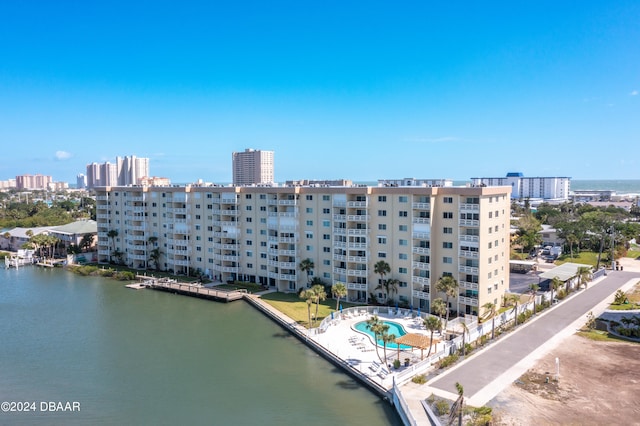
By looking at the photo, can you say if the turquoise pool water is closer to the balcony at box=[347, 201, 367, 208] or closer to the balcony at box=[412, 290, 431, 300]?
the balcony at box=[412, 290, 431, 300]

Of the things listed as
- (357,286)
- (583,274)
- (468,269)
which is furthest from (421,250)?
(583,274)

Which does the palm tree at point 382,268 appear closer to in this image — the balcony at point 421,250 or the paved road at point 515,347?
the balcony at point 421,250

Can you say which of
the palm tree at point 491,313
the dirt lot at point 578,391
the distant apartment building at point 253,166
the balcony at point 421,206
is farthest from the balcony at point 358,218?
the distant apartment building at point 253,166

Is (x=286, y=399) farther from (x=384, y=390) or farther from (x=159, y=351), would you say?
(x=159, y=351)

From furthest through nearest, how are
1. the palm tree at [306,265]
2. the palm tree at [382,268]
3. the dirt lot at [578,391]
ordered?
1. the palm tree at [306,265]
2. the palm tree at [382,268]
3. the dirt lot at [578,391]

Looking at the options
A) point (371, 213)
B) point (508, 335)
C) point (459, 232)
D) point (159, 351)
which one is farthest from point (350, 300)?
point (159, 351)

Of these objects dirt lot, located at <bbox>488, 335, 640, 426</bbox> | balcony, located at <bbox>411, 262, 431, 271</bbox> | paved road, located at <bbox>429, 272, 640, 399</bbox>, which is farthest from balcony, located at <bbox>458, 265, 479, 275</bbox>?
dirt lot, located at <bbox>488, 335, 640, 426</bbox>
